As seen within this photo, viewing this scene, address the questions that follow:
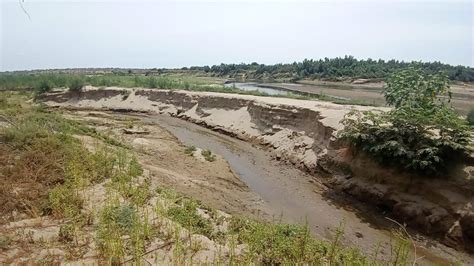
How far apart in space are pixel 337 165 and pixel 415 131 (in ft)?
10.2

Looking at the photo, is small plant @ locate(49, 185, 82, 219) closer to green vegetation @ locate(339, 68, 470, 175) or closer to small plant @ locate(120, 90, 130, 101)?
green vegetation @ locate(339, 68, 470, 175)

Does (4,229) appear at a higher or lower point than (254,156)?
higher

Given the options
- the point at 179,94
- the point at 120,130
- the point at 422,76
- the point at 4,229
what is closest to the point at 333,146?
the point at 422,76

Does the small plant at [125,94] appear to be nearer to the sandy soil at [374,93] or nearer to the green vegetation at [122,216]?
the sandy soil at [374,93]

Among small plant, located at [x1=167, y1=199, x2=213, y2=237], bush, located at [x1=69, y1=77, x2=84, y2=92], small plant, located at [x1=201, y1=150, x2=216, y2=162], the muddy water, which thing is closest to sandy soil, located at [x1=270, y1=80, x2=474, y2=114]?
the muddy water

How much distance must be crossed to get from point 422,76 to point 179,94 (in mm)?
21266

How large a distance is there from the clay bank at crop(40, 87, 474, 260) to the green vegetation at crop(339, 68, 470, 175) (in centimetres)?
48

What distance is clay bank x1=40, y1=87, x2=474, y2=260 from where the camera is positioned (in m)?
8.89

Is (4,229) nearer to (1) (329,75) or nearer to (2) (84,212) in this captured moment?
(2) (84,212)

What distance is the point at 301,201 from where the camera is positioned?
11242 mm

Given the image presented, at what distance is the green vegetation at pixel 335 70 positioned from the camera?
189 ft

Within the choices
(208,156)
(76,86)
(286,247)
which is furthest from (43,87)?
(286,247)

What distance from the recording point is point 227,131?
21156mm

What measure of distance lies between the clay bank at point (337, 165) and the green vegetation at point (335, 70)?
118 feet
